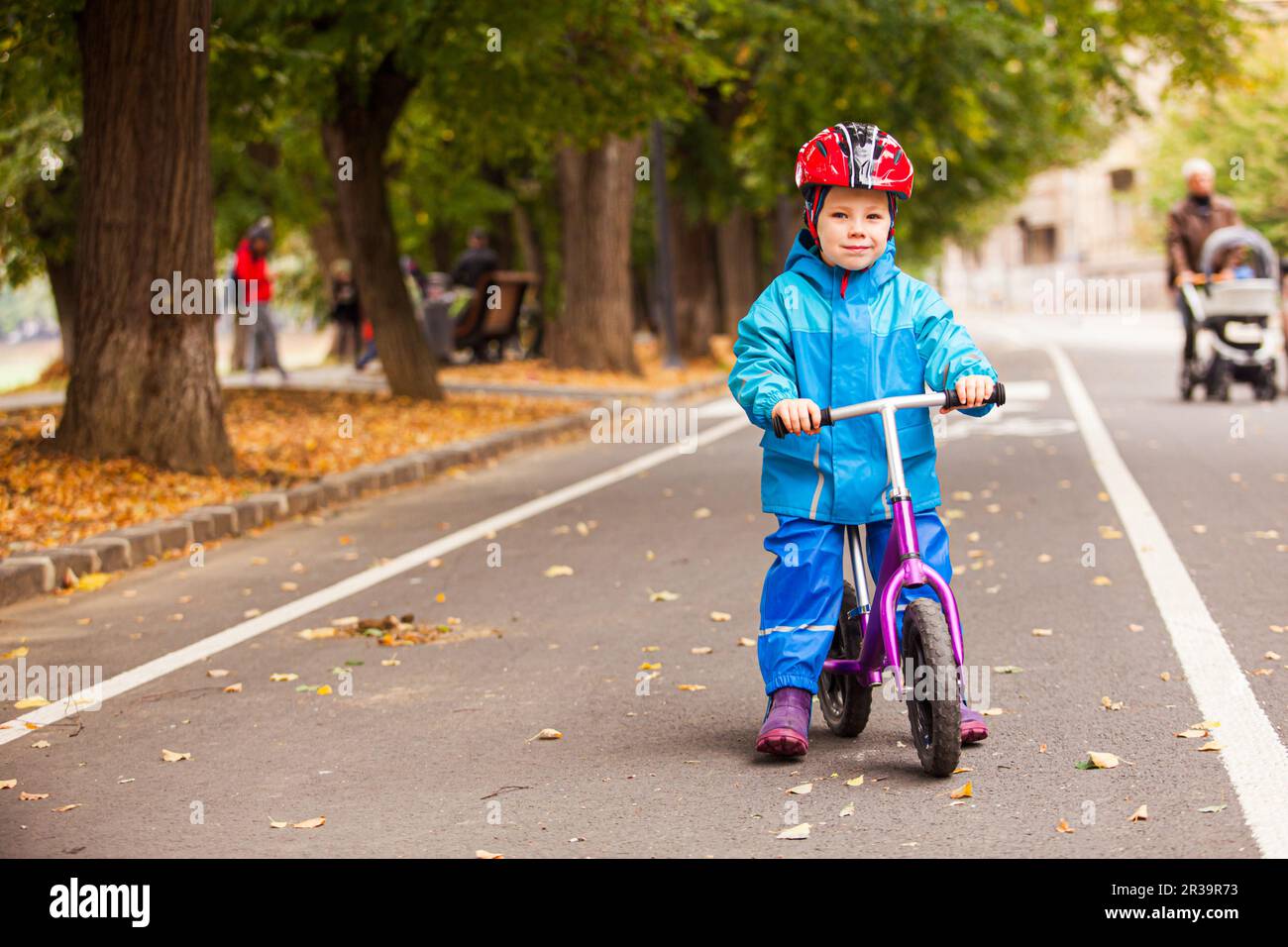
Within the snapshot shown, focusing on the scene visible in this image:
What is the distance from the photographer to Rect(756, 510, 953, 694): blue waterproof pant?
17.3ft

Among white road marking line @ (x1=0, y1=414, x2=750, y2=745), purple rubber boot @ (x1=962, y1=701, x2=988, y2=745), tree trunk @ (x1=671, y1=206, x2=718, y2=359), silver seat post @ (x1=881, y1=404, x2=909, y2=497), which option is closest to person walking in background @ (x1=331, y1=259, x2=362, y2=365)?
tree trunk @ (x1=671, y1=206, x2=718, y2=359)

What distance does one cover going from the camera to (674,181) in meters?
30.5

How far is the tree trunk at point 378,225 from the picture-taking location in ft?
60.3

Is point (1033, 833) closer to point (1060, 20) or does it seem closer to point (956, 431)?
A: point (956, 431)

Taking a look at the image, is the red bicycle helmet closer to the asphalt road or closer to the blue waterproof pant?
the blue waterproof pant

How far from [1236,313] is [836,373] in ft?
40.3

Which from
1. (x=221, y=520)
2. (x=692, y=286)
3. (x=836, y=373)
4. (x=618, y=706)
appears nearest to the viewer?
(x=836, y=373)

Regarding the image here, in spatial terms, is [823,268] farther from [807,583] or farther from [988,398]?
[807,583]

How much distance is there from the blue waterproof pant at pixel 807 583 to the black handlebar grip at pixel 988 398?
18.5 inches

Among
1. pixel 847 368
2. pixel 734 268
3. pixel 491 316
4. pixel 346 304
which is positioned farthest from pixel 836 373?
pixel 734 268

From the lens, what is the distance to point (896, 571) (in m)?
5.15

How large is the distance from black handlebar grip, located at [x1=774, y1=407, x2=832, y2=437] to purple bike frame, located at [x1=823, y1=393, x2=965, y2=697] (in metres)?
0.02

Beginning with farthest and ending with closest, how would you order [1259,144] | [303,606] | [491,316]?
[1259,144], [491,316], [303,606]

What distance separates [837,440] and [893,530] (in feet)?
0.97
